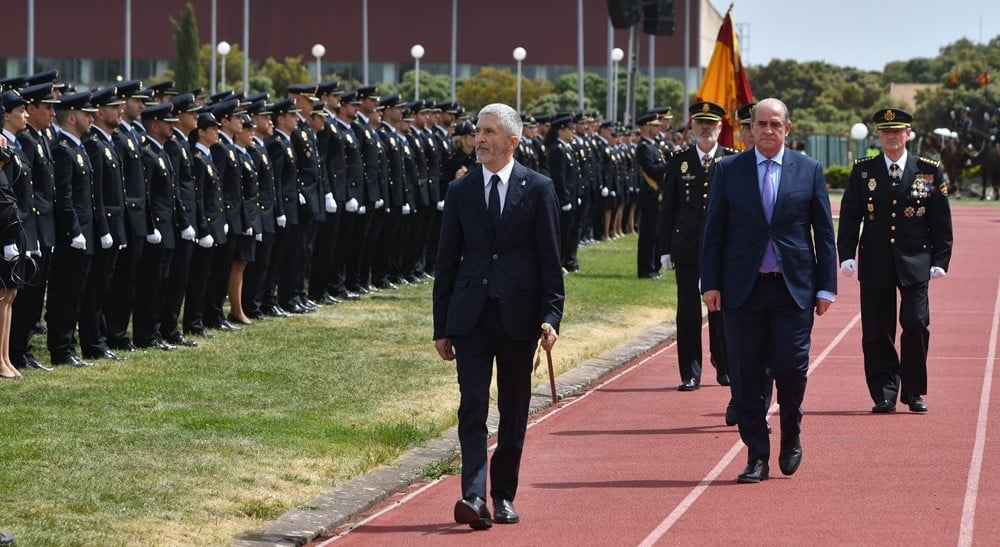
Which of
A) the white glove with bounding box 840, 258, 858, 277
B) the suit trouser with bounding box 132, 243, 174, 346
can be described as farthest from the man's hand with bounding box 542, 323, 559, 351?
the suit trouser with bounding box 132, 243, 174, 346

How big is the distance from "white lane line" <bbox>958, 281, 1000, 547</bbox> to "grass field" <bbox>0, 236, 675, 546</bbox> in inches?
118

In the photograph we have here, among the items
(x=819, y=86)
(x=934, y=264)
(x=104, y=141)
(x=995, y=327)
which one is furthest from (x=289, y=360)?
(x=819, y=86)

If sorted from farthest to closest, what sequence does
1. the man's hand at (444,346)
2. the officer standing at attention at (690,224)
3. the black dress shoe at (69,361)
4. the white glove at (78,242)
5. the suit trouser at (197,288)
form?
the suit trouser at (197,288), the black dress shoe at (69,361), the white glove at (78,242), the officer standing at attention at (690,224), the man's hand at (444,346)

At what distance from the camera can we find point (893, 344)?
492 inches

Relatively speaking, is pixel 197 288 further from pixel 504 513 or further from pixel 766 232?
pixel 504 513

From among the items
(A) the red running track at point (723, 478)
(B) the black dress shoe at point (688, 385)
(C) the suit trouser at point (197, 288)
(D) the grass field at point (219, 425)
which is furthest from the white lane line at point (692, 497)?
(C) the suit trouser at point (197, 288)

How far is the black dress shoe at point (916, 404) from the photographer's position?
1245 cm

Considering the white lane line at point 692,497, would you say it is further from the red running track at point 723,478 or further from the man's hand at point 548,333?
the man's hand at point 548,333

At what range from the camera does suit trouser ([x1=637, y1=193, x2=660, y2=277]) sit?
23938 millimetres

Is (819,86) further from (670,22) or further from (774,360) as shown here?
(774,360)

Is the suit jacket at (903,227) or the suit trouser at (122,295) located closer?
the suit jacket at (903,227)

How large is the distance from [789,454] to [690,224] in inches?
150

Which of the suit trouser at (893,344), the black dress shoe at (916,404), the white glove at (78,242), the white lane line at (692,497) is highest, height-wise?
the white glove at (78,242)

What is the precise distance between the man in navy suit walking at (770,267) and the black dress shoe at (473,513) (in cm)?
179
